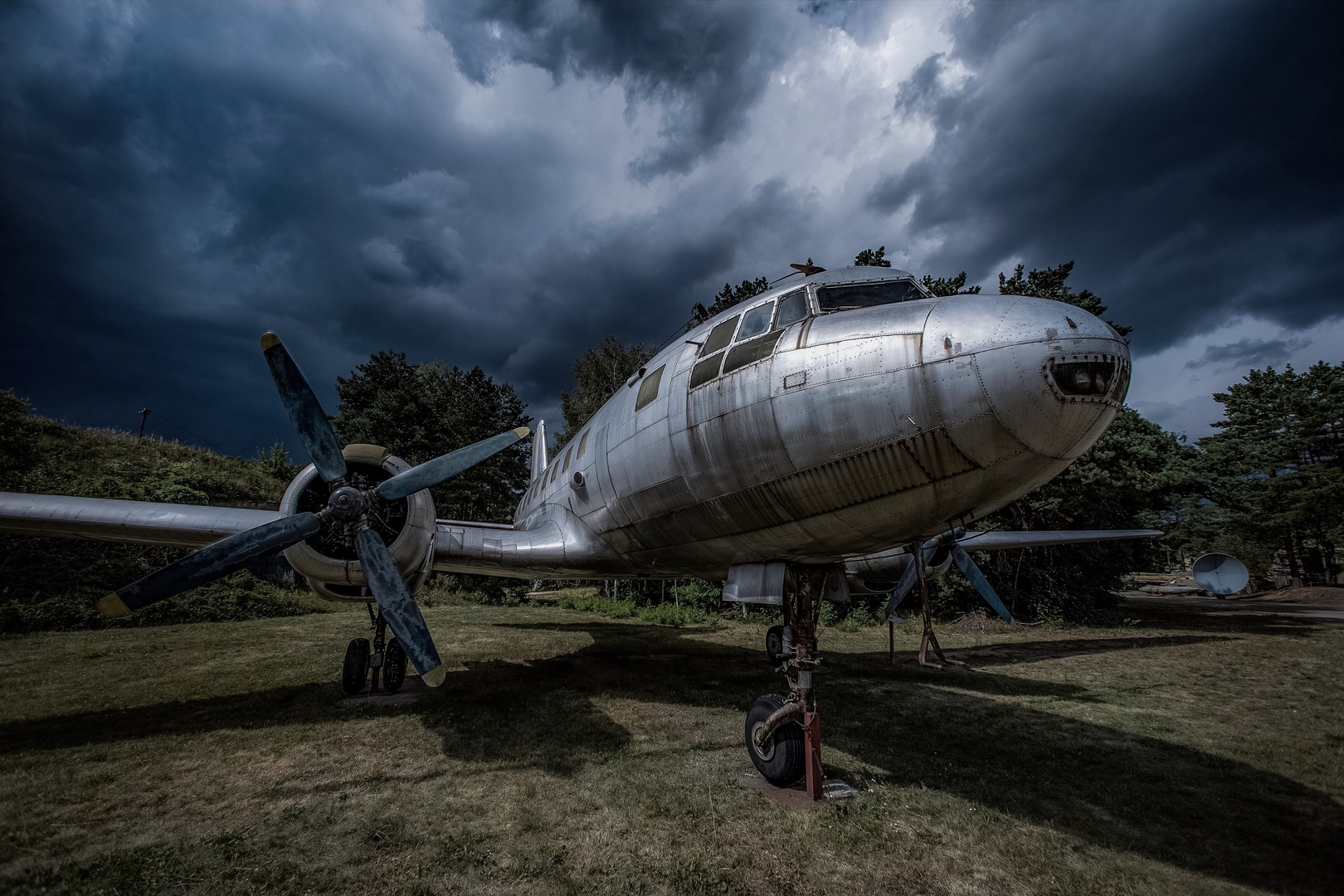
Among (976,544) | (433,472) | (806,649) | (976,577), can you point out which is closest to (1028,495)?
(976,544)

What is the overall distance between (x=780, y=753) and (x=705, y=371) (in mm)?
3736

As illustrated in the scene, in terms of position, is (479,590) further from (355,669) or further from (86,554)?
(355,669)

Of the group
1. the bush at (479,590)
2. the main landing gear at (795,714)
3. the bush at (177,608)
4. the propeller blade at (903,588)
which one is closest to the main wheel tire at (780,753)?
the main landing gear at (795,714)

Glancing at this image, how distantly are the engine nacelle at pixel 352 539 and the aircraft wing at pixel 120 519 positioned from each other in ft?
1.74

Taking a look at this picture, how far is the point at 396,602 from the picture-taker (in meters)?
5.74

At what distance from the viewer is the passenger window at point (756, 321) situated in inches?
194

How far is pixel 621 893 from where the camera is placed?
10.0 ft

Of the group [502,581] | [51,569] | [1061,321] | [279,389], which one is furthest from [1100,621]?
[51,569]

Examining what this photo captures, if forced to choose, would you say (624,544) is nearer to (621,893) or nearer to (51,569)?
(621,893)

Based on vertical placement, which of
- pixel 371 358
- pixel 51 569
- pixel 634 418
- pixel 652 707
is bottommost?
pixel 652 707

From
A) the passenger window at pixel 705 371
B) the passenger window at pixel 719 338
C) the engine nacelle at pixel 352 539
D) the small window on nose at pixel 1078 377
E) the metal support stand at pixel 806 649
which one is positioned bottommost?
the metal support stand at pixel 806 649

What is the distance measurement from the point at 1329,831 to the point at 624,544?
261 inches

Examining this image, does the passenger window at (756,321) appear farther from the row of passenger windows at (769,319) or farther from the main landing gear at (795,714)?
the main landing gear at (795,714)

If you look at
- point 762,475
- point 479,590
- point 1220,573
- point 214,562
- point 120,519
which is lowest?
point 479,590
